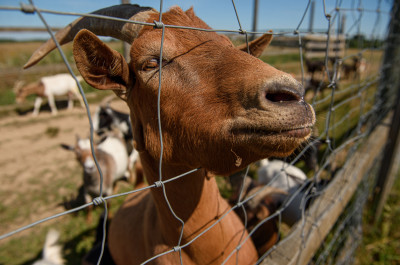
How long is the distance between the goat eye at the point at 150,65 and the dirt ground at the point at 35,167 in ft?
15.9

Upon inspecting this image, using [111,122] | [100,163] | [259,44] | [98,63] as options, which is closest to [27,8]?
[98,63]

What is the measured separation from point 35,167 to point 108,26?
22.4 ft

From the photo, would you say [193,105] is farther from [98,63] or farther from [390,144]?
[390,144]

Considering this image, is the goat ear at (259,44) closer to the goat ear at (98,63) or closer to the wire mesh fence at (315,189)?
the wire mesh fence at (315,189)

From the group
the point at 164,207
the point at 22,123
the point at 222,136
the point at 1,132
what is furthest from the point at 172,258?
the point at 22,123

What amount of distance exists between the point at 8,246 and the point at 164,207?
4.21 meters

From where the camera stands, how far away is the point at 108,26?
1.34 m

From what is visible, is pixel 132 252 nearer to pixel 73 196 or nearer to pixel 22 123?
pixel 73 196

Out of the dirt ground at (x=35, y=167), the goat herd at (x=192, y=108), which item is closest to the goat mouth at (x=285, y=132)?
the goat herd at (x=192, y=108)

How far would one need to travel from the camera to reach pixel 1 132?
9.17 metres

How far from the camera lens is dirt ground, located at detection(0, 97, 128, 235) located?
5.01 metres

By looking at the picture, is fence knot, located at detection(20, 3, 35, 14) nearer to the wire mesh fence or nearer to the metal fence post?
the wire mesh fence

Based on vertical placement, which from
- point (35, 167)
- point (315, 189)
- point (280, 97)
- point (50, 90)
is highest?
point (280, 97)

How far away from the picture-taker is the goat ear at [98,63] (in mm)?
1006
